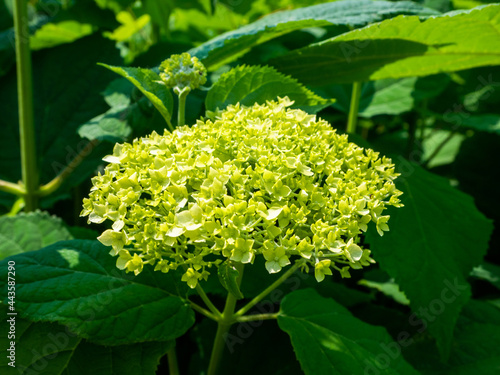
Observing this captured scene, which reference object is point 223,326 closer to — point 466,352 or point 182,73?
point 182,73

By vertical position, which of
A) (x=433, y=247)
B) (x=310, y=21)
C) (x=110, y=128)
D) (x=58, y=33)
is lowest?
(x=433, y=247)

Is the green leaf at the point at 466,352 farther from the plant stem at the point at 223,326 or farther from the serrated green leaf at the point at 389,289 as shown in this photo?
the plant stem at the point at 223,326

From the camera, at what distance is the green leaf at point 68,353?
1159 mm

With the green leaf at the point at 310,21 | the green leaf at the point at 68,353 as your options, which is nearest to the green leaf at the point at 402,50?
the green leaf at the point at 310,21

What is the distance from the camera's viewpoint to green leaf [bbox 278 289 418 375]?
1.16 metres

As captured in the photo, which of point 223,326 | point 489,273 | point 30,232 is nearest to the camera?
point 223,326

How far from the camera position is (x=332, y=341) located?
1.21m

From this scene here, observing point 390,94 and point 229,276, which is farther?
point 390,94

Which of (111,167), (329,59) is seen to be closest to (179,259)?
(111,167)

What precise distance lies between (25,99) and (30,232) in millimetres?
588

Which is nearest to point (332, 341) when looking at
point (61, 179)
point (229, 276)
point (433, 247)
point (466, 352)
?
point (229, 276)

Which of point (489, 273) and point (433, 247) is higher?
point (433, 247)

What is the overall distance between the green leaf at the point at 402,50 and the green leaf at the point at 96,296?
856mm

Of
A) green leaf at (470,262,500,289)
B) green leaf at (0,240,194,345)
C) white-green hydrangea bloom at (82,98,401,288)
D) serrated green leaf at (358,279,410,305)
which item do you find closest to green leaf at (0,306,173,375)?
green leaf at (0,240,194,345)
